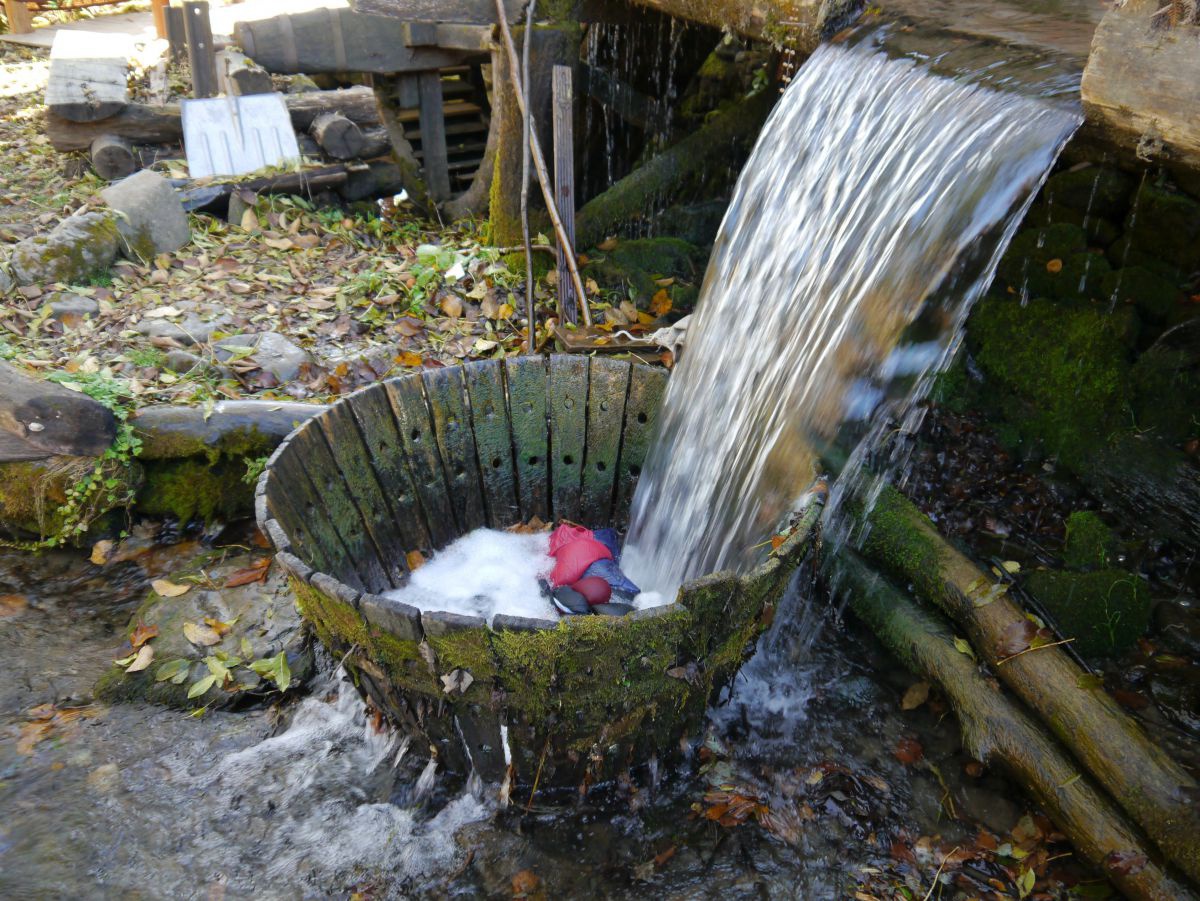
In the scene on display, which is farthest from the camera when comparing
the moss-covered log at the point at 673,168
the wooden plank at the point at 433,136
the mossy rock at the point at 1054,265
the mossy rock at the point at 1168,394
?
the wooden plank at the point at 433,136

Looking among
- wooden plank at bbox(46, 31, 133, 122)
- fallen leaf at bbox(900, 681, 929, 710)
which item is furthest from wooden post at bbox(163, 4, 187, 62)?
fallen leaf at bbox(900, 681, 929, 710)

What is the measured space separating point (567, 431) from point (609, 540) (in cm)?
60

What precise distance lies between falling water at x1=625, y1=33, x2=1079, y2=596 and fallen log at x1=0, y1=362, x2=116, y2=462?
109 inches

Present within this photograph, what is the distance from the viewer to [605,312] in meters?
5.72

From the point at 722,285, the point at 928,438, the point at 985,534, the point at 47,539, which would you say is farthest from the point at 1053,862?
the point at 47,539

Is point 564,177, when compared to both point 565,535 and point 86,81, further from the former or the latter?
point 86,81

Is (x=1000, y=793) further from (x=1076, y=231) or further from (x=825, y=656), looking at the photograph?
(x=1076, y=231)

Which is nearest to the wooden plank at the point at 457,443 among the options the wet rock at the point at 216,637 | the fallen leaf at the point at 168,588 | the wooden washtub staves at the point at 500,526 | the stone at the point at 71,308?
the wooden washtub staves at the point at 500,526

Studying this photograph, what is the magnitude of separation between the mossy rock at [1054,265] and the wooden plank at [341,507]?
3896 millimetres

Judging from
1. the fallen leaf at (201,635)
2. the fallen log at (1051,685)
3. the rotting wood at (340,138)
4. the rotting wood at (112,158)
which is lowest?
the fallen leaf at (201,635)

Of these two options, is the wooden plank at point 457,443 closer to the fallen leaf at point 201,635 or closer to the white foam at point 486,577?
the white foam at point 486,577

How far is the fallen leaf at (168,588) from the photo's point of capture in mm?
4062

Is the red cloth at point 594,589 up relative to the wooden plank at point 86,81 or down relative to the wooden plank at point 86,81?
down

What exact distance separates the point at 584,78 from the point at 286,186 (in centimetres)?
268
